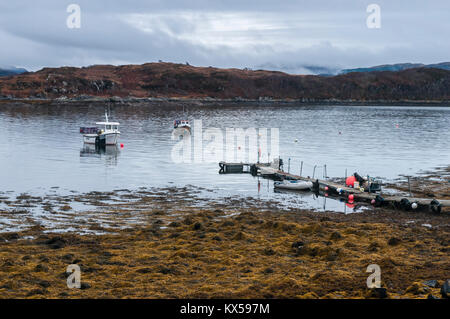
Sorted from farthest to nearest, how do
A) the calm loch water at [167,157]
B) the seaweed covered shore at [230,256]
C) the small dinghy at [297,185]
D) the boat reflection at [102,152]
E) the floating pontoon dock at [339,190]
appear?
the boat reflection at [102,152], the calm loch water at [167,157], the small dinghy at [297,185], the floating pontoon dock at [339,190], the seaweed covered shore at [230,256]

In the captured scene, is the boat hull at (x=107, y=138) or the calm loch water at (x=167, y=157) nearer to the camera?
the calm loch water at (x=167, y=157)

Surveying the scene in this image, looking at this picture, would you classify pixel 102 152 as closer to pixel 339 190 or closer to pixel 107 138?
pixel 107 138

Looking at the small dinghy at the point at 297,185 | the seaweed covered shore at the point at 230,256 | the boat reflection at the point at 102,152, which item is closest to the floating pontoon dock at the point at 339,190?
the small dinghy at the point at 297,185

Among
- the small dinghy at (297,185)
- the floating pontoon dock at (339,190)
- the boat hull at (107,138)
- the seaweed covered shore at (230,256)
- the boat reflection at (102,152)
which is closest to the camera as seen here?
the seaweed covered shore at (230,256)

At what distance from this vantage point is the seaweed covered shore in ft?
56.0

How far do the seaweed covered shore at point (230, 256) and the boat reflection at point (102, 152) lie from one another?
29.0 metres

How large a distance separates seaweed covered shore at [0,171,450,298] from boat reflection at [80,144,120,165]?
95.2 ft

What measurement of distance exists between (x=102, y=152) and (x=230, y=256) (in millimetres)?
48549

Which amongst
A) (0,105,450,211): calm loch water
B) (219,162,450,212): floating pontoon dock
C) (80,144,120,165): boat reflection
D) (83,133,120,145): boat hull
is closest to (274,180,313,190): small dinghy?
(219,162,450,212): floating pontoon dock

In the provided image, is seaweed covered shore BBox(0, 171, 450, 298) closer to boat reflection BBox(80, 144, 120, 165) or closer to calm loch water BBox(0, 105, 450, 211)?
calm loch water BBox(0, 105, 450, 211)

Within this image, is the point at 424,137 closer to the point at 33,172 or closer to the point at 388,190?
the point at 388,190

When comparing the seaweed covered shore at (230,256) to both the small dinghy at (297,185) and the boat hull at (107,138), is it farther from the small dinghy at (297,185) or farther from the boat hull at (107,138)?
the boat hull at (107,138)

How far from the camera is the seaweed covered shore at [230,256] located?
1708 centimetres
